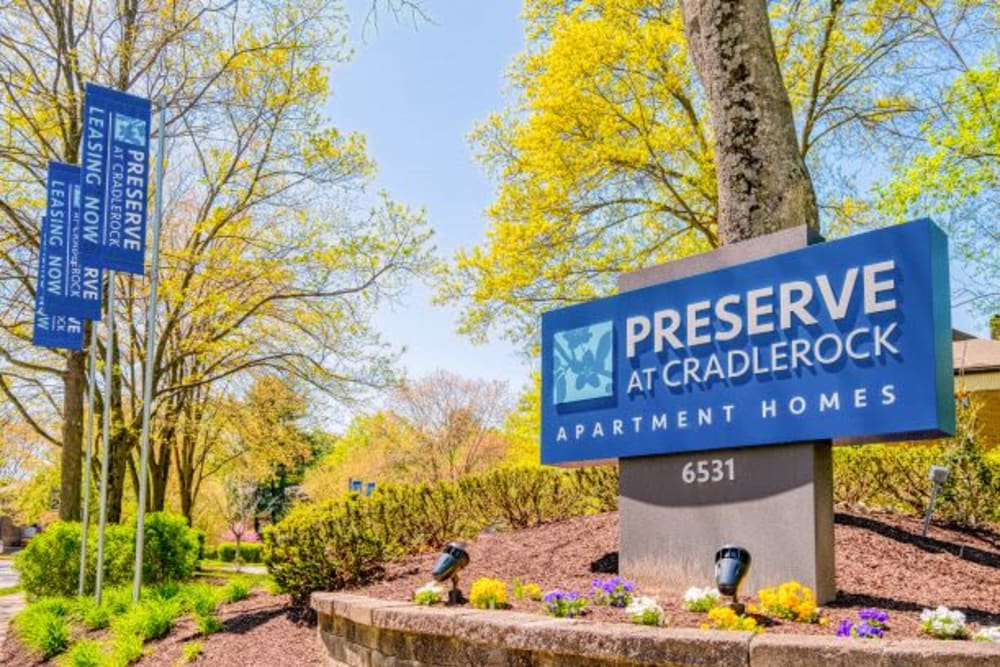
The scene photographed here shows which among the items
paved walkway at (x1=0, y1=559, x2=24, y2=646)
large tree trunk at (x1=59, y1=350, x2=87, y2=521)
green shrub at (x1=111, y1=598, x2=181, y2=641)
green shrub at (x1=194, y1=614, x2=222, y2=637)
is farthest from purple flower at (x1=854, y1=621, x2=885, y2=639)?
large tree trunk at (x1=59, y1=350, x2=87, y2=521)

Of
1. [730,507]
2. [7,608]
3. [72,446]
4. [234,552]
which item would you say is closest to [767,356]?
[730,507]

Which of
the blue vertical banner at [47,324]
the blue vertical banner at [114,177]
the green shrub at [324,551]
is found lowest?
the green shrub at [324,551]

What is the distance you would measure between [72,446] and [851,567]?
12.6 metres

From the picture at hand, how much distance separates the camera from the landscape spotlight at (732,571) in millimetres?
4496

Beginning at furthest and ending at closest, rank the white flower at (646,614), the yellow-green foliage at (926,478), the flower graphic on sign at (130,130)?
the flower graphic on sign at (130,130) < the yellow-green foliage at (926,478) < the white flower at (646,614)

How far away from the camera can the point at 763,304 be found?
547cm

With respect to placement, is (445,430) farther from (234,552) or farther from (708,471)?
(708,471)

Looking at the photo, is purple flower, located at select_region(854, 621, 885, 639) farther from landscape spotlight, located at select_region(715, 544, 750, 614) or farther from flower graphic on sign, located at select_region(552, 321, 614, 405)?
flower graphic on sign, located at select_region(552, 321, 614, 405)

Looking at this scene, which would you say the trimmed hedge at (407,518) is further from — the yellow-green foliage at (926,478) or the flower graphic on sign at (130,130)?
the flower graphic on sign at (130,130)

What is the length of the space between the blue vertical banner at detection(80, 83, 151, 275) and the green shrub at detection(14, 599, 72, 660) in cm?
404

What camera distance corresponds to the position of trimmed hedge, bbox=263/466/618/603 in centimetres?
766

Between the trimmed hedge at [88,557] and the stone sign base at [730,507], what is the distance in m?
9.59

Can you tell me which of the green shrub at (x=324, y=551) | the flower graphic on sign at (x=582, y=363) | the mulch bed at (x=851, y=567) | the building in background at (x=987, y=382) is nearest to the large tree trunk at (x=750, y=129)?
the flower graphic on sign at (x=582, y=363)

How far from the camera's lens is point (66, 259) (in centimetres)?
1225
